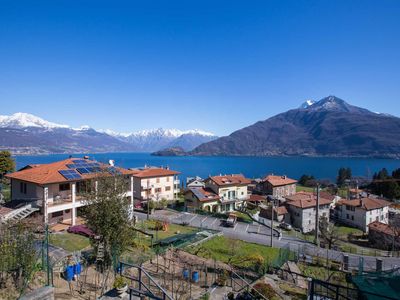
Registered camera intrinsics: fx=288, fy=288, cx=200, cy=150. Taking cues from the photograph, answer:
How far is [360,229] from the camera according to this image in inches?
2295

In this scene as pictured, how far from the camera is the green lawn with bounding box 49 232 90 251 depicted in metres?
24.3

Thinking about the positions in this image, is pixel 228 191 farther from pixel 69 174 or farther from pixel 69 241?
pixel 69 241

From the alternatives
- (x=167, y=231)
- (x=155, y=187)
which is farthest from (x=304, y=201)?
(x=167, y=231)

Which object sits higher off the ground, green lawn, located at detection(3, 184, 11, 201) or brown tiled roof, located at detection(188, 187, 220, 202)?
green lawn, located at detection(3, 184, 11, 201)

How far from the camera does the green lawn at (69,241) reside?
24339 mm

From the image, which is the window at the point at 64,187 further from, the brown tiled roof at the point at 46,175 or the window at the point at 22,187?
the window at the point at 22,187

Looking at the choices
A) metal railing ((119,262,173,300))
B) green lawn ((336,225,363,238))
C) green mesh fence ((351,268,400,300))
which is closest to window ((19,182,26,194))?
metal railing ((119,262,173,300))

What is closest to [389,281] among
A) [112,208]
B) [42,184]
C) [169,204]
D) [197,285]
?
[197,285]

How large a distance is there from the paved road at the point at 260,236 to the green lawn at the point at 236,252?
10.1 ft

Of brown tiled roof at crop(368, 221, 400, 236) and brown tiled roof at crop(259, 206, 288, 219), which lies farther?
brown tiled roof at crop(259, 206, 288, 219)

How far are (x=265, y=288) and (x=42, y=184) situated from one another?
22.7 metres

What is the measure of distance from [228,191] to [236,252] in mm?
31362

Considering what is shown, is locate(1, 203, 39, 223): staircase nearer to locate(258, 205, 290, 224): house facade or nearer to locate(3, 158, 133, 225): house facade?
locate(3, 158, 133, 225): house facade

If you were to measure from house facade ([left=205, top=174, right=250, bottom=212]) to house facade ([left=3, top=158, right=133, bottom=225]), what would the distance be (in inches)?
1229
